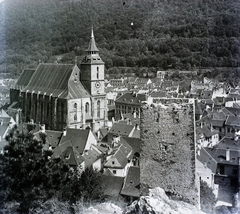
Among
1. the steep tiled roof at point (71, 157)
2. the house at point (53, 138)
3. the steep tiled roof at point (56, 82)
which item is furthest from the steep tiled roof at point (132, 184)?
the steep tiled roof at point (56, 82)

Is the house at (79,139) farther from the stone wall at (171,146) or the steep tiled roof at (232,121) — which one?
the steep tiled roof at (232,121)

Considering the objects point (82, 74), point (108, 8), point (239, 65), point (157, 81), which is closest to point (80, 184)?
point (82, 74)

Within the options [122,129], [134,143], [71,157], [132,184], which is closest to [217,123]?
[122,129]

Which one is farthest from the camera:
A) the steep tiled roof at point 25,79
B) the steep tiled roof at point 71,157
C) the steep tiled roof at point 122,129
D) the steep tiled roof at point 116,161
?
the steep tiled roof at point 25,79

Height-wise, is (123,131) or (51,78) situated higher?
(51,78)

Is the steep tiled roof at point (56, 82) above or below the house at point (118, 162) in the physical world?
above

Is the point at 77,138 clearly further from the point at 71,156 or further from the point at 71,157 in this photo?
the point at 71,157
